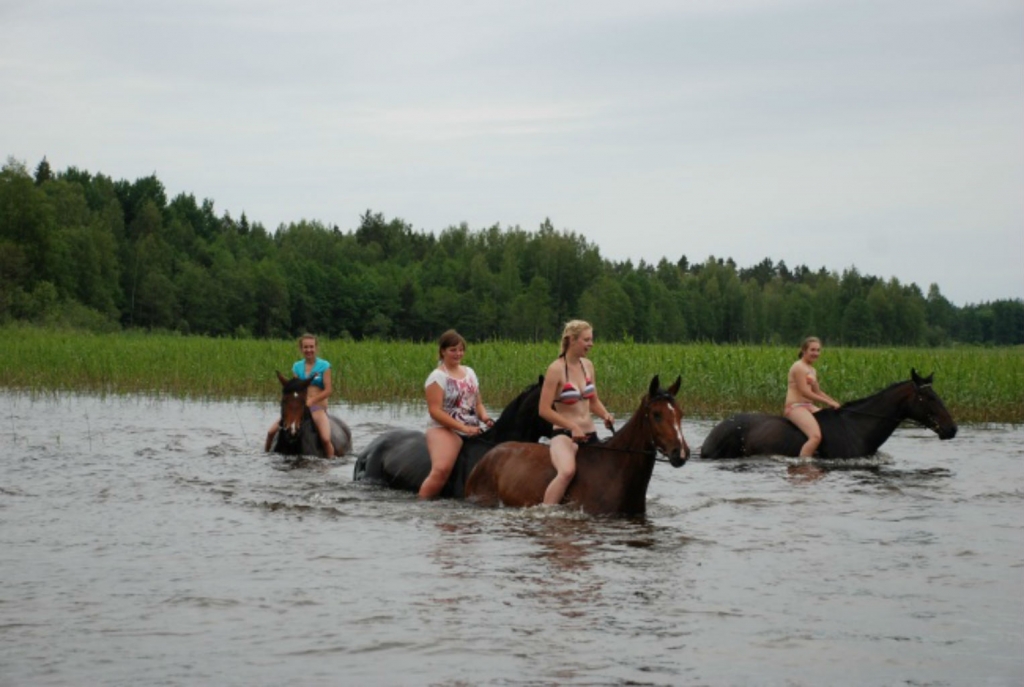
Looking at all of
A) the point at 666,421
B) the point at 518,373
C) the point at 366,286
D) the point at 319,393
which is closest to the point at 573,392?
the point at 666,421

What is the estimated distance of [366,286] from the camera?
131250mm

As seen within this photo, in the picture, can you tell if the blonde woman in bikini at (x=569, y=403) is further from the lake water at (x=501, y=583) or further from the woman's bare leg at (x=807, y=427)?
the woman's bare leg at (x=807, y=427)

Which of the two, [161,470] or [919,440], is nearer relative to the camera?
[161,470]

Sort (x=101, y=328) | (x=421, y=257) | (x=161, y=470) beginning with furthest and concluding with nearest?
(x=421, y=257), (x=101, y=328), (x=161, y=470)

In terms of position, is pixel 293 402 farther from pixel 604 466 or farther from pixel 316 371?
pixel 604 466

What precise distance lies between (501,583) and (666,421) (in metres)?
2.41

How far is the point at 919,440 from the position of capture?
2166cm

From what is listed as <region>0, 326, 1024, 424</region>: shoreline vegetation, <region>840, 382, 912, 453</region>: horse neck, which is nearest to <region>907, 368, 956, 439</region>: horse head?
<region>840, 382, 912, 453</region>: horse neck

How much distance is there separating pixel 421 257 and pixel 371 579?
16676cm

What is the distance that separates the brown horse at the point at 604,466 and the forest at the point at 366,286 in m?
55.6

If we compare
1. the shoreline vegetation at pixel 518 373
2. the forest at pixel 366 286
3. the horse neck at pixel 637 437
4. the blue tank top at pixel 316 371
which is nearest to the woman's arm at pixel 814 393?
the blue tank top at pixel 316 371

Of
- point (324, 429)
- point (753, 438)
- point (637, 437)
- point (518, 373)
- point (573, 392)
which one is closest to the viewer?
point (637, 437)

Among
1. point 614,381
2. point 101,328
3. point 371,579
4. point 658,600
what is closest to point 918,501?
point 658,600

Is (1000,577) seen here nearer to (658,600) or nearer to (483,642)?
(658,600)
